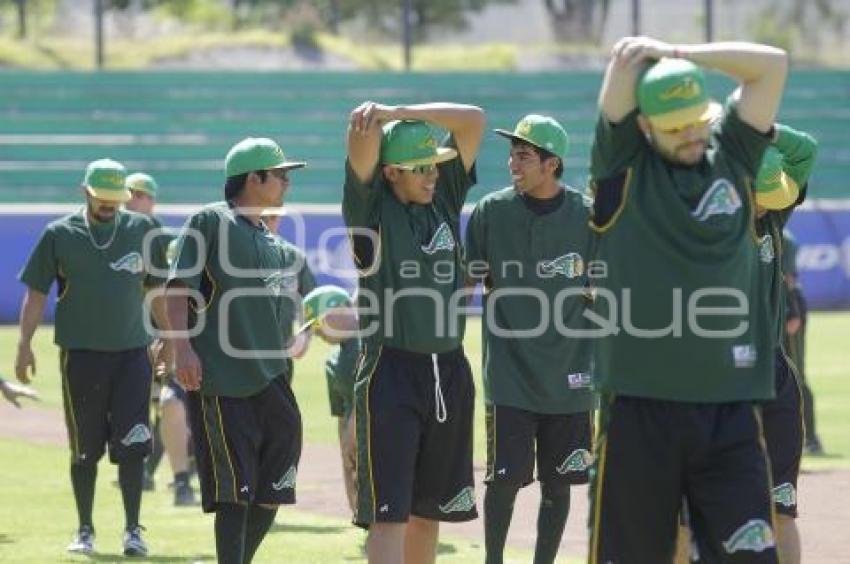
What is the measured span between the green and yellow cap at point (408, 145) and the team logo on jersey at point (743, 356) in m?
2.22

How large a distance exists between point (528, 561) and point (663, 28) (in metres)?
34.4

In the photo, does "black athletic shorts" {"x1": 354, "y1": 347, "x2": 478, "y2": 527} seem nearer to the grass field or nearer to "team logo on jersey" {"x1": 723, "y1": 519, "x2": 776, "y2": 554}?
"team logo on jersey" {"x1": 723, "y1": 519, "x2": 776, "y2": 554}

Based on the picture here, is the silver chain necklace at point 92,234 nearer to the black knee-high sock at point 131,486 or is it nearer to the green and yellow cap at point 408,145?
the black knee-high sock at point 131,486

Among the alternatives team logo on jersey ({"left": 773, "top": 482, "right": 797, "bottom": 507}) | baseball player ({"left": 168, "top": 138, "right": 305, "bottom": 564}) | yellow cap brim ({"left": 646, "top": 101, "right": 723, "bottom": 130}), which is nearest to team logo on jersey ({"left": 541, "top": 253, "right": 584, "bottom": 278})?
baseball player ({"left": 168, "top": 138, "right": 305, "bottom": 564})

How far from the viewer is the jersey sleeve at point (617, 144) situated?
680cm

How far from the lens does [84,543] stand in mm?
11461

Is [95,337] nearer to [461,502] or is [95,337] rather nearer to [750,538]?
[461,502]

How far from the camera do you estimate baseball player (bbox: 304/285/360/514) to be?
1127 centimetres

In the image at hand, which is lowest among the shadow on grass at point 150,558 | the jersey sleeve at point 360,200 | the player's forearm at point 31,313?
the shadow on grass at point 150,558

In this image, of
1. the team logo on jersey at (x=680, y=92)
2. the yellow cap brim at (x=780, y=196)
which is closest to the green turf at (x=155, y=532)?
the yellow cap brim at (x=780, y=196)

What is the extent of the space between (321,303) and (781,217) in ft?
11.7

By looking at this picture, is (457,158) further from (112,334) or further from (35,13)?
A: (35,13)

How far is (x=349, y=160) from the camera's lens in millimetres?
8500

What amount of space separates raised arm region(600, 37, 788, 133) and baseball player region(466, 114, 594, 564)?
2.92m
